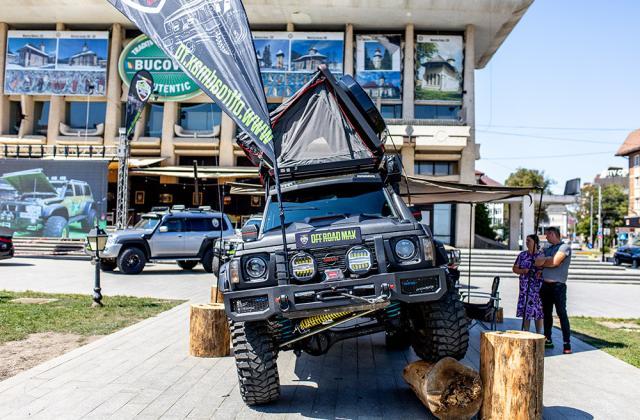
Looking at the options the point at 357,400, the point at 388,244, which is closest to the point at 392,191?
the point at 388,244

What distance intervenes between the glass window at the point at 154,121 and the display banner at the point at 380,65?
1298 centimetres

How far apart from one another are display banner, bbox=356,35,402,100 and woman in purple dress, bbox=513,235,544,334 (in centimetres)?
2651

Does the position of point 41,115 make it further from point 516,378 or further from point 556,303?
point 516,378

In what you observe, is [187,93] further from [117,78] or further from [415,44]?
[415,44]

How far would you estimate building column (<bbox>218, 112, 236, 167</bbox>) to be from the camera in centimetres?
3475

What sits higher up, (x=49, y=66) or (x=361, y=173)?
(x=49, y=66)

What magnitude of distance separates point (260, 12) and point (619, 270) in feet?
77.8

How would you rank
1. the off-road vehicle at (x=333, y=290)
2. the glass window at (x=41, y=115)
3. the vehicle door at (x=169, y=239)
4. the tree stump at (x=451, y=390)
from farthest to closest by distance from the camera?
the glass window at (x=41, y=115) < the vehicle door at (x=169, y=239) < the off-road vehicle at (x=333, y=290) < the tree stump at (x=451, y=390)

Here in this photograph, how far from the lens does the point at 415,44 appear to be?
34.6m

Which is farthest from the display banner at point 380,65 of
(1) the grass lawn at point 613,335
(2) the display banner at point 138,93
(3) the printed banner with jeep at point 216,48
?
(3) the printed banner with jeep at point 216,48

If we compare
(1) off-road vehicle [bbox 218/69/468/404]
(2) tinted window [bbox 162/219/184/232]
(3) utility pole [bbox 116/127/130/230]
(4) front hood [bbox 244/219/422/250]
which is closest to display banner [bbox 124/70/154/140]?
(3) utility pole [bbox 116/127/130/230]

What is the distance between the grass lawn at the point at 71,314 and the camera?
8914mm

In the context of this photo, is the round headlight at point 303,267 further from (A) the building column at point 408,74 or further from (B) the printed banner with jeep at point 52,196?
(A) the building column at point 408,74

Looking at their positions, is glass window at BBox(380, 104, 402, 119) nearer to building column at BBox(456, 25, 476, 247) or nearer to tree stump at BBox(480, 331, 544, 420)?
building column at BBox(456, 25, 476, 247)
